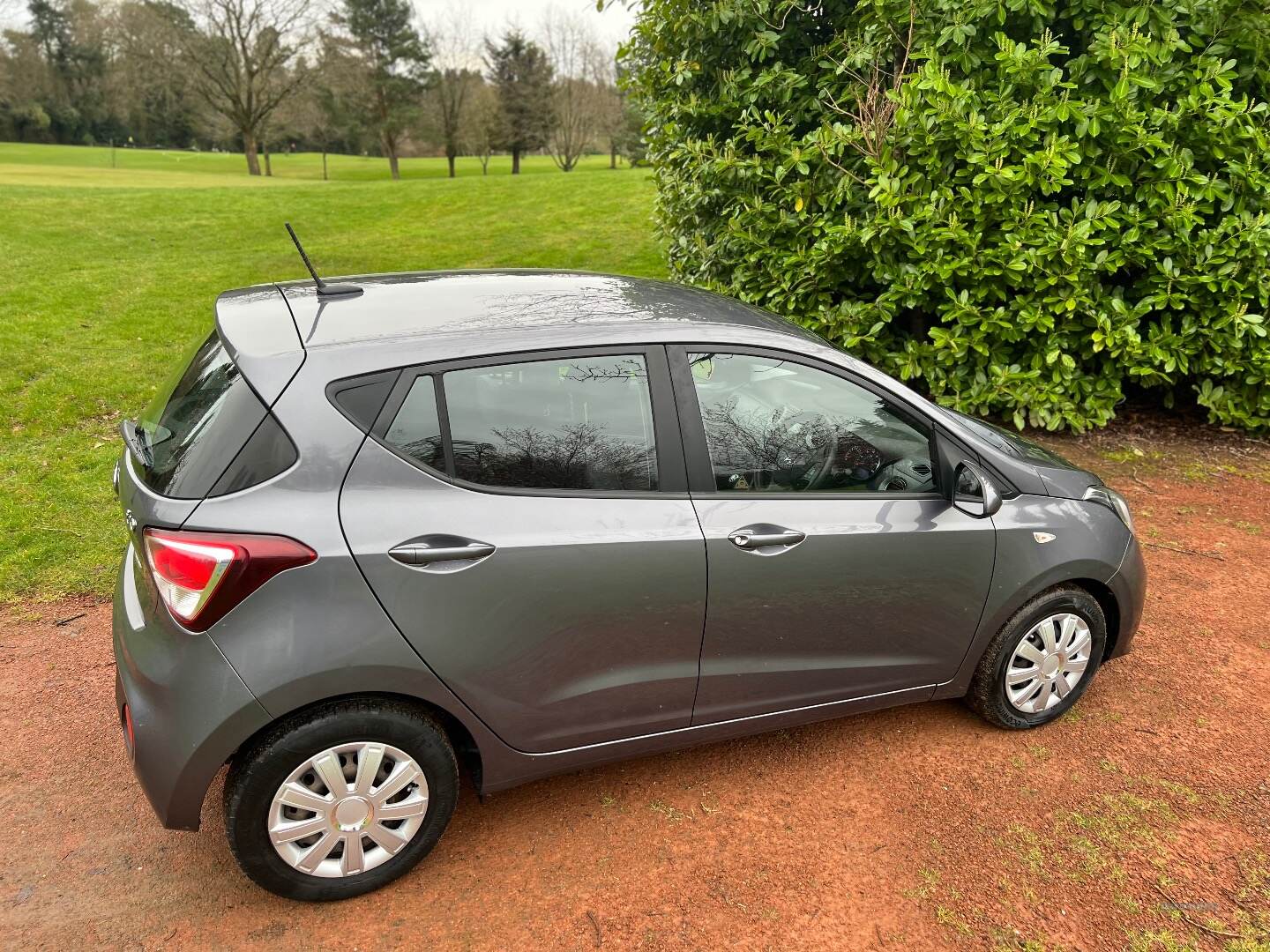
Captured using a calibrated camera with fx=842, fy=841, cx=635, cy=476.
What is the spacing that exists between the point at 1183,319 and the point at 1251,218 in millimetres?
730

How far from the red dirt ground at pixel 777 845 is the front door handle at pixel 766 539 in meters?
0.98

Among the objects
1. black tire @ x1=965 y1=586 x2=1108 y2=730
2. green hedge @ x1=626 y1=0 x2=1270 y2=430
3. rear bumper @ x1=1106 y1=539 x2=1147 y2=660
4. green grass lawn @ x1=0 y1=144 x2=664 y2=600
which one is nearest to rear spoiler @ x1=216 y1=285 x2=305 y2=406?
green grass lawn @ x1=0 y1=144 x2=664 y2=600

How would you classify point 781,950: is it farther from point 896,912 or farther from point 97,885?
point 97,885

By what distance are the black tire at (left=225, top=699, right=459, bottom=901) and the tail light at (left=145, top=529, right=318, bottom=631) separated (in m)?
0.39

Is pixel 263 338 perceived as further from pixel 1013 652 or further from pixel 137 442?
pixel 1013 652

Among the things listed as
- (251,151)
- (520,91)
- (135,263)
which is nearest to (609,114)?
(520,91)

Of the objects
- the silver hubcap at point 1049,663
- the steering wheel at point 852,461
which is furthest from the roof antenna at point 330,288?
the silver hubcap at point 1049,663

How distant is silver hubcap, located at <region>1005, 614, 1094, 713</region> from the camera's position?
330 cm

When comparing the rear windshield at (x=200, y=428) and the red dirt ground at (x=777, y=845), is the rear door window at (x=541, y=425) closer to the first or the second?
the rear windshield at (x=200, y=428)

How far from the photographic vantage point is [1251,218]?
18.1 feet

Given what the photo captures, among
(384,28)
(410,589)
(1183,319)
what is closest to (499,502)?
(410,589)

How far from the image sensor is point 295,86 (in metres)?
38.4

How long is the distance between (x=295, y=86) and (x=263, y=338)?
42443 mm

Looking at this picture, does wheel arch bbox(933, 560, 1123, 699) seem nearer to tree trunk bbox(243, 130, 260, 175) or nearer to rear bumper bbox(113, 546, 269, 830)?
rear bumper bbox(113, 546, 269, 830)
